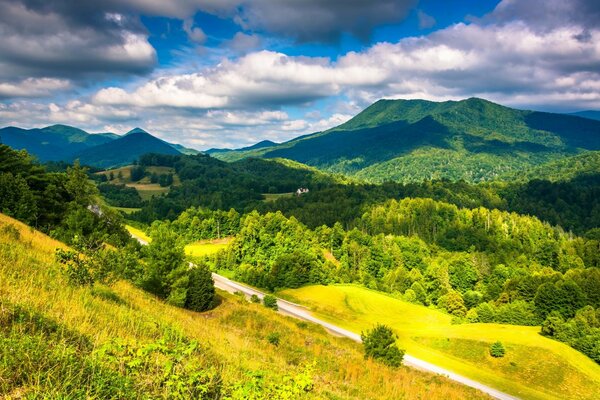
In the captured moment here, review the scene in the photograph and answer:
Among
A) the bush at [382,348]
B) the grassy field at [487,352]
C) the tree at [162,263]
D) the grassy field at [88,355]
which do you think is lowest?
the grassy field at [487,352]

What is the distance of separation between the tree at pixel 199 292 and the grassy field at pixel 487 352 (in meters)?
31.1

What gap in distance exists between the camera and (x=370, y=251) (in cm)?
13062

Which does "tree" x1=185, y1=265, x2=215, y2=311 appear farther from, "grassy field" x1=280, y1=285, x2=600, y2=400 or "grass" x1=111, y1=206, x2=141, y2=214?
"grass" x1=111, y1=206, x2=141, y2=214

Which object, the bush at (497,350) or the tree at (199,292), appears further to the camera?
the bush at (497,350)

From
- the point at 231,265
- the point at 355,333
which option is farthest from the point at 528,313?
the point at 231,265

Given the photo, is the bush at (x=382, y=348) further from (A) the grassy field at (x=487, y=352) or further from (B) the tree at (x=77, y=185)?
(B) the tree at (x=77, y=185)

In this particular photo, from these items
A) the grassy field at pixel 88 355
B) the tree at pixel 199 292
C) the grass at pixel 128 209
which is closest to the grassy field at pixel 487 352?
the tree at pixel 199 292

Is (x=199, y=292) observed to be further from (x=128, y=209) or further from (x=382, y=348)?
(x=128, y=209)

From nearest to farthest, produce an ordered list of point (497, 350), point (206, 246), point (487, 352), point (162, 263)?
point (162, 263), point (497, 350), point (487, 352), point (206, 246)

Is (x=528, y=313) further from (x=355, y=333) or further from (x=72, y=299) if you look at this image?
(x=72, y=299)

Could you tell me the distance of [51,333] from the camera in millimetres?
6973

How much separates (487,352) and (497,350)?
1.87 metres

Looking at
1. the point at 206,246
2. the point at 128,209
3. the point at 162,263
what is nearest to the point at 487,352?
the point at 162,263

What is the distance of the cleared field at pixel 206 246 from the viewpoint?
130625 millimetres
